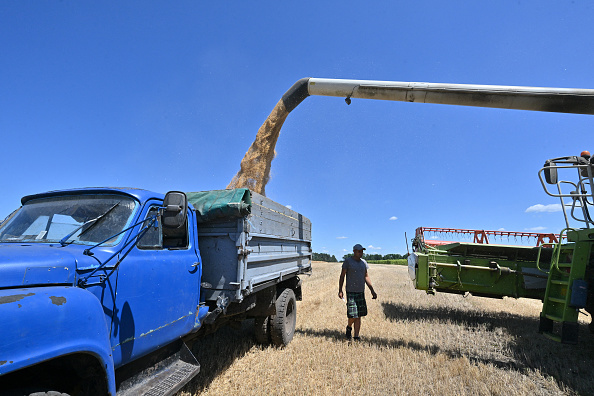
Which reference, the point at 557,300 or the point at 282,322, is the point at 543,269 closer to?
the point at 557,300

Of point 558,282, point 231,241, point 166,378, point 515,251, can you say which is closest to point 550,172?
point 558,282

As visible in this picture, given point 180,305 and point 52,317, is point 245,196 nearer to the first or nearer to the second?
point 180,305

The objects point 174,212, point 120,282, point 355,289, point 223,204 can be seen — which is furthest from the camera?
point 355,289

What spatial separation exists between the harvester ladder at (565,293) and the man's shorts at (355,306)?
258 centimetres

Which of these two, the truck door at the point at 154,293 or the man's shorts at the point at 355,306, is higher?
the truck door at the point at 154,293

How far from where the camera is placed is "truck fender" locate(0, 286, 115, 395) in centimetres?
167

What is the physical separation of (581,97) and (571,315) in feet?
9.96

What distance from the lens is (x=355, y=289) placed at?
19.7 feet

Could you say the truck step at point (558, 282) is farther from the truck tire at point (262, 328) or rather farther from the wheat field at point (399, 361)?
the truck tire at point (262, 328)

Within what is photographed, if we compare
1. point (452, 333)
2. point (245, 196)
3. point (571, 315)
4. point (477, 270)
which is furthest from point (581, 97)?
point (245, 196)

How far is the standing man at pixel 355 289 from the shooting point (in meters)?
5.86

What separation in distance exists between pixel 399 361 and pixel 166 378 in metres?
3.20

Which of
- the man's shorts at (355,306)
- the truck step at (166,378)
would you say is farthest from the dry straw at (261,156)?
the truck step at (166,378)

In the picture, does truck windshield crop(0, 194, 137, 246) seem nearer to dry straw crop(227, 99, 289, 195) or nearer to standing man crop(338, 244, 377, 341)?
dry straw crop(227, 99, 289, 195)
